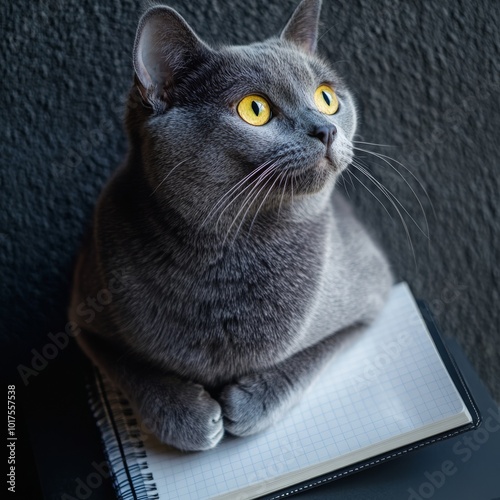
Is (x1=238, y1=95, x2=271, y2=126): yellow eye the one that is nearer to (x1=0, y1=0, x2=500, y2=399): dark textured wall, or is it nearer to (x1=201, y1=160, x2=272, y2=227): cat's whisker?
(x1=201, y1=160, x2=272, y2=227): cat's whisker

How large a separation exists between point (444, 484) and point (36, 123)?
0.80 meters

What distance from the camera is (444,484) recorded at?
79 cm

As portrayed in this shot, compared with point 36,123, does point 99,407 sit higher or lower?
lower

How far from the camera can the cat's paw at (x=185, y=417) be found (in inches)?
30.2

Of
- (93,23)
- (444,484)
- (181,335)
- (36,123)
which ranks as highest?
(93,23)

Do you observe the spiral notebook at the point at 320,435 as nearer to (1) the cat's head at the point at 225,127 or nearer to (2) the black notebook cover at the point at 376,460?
(2) the black notebook cover at the point at 376,460

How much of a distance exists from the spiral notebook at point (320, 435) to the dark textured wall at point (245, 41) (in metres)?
0.31

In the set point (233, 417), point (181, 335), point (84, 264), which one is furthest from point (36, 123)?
point (233, 417)

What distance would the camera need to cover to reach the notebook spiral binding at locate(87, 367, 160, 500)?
777mm

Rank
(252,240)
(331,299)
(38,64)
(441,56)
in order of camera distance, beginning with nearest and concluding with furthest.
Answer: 1. (252,240)
2. (331,299)
3. (38,64)
4. (441,56)

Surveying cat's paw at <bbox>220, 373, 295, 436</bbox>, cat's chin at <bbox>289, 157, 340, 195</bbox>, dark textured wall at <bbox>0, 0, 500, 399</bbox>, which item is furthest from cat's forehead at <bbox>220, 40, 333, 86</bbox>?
cat's paw at <bbox>220, 373, 295, 436</bbox>

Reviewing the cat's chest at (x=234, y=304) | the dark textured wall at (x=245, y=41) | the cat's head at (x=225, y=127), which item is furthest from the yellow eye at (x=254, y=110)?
the dark textured wall at (x=245, y=41)

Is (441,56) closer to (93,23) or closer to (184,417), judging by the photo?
(93,23)

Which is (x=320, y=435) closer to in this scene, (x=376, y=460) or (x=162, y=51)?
(x=376, y=460)
